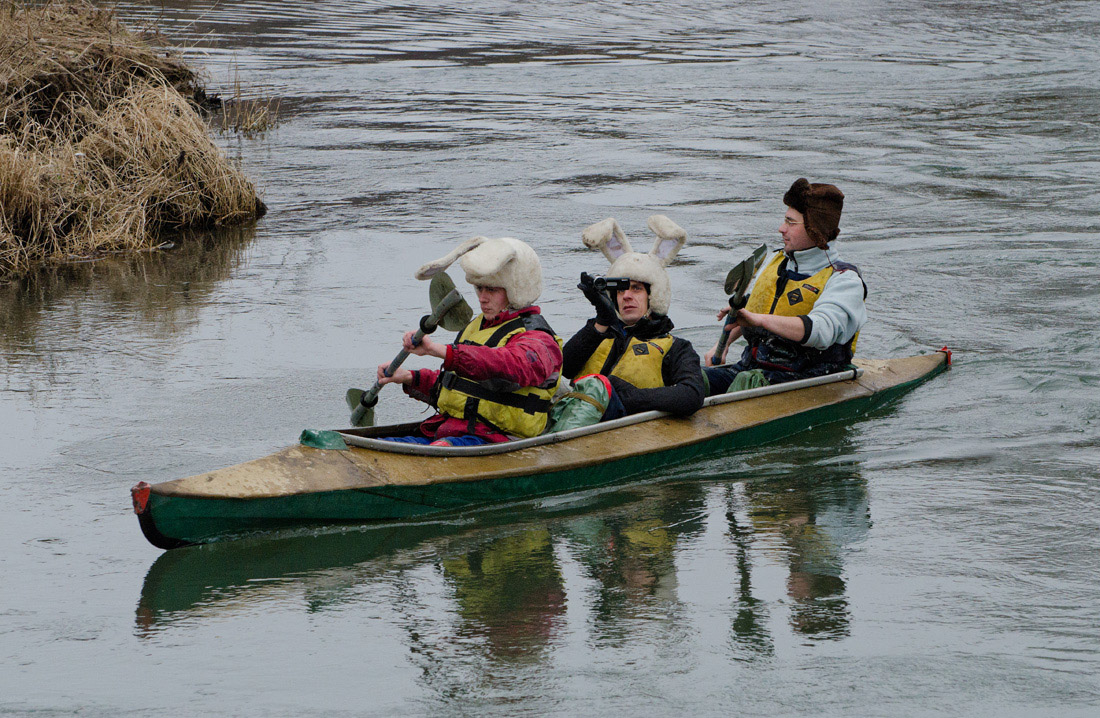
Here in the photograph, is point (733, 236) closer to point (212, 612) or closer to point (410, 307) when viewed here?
point (410, 307)

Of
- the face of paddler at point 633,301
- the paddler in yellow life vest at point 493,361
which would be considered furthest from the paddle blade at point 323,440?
the face of paddler at point 633,301

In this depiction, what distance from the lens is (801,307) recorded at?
8211 mm

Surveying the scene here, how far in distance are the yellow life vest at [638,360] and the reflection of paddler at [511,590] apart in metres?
1.30

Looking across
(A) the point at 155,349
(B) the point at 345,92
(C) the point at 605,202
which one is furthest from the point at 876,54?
(A) the point at 155,349

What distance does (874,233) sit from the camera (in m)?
13.6

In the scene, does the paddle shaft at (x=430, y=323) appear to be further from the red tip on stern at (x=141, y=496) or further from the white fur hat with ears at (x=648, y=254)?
the white fur hat with ears at (x=648, y=254)

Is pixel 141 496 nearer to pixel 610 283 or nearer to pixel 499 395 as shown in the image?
pixel 499 395

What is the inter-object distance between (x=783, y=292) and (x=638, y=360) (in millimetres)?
1236

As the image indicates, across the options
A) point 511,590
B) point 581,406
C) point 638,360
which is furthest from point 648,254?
point 511,590

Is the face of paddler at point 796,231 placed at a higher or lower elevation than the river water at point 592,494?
higher

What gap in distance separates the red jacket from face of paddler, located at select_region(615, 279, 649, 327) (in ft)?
2.74

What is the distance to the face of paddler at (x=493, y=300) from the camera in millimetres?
6539

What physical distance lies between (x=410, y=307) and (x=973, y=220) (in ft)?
20.5

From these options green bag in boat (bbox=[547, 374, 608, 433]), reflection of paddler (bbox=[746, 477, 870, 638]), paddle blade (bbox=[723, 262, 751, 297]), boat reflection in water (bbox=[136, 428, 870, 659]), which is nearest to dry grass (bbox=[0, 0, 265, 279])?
green bag in boat (bbox=[547, 374, 608, 433])
